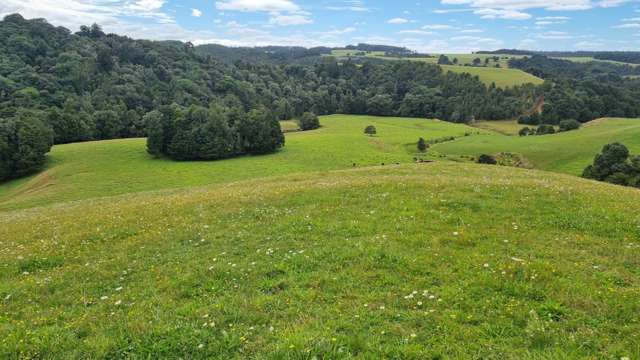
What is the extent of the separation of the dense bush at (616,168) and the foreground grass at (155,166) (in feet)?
117

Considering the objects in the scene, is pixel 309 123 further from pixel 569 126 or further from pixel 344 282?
pixel 344 282

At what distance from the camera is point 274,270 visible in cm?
1250

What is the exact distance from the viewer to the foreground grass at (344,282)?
8.62 metres

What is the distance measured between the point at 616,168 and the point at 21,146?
10714cm

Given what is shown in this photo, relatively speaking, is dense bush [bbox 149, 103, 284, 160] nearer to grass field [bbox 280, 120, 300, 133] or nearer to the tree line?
the tree line

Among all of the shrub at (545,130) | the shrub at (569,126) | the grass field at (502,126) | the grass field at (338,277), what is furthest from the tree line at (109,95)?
the grass field at (338,277)

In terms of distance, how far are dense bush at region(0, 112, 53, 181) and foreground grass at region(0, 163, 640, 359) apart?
251 feet

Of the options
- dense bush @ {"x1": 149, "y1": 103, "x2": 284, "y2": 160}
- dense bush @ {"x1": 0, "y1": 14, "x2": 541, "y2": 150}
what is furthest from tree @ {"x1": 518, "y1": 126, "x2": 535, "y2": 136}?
dense bush @ {"x1": 149, "y1": 103, "x2": 284, "y2": 160}

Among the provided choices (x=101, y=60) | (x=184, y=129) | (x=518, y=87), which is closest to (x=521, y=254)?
(x=184, y=129)

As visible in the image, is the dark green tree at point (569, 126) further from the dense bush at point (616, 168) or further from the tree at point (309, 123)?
the tree at point (309, 123)

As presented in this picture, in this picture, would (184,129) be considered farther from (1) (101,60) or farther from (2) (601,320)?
(1) (101,60)

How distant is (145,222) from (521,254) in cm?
1583

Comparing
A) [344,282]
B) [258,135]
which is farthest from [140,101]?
[344,282]

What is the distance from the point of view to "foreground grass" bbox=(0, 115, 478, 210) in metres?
68.8
